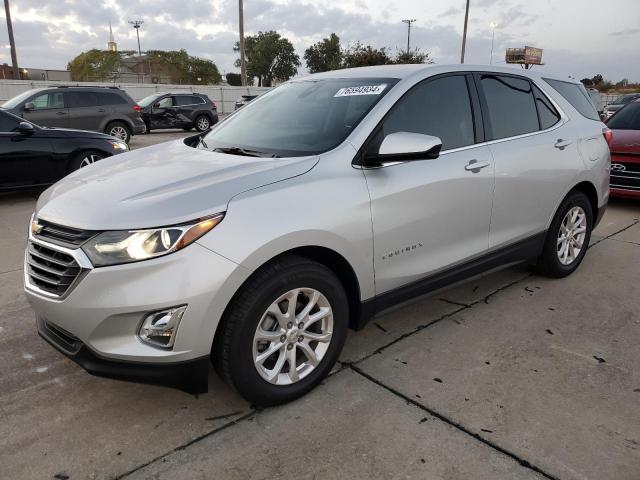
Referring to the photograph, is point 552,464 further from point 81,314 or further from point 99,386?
point 99,386

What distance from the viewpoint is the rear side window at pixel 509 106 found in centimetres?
367

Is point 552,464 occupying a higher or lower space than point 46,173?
lower

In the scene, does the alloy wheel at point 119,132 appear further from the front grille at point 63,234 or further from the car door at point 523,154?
the front grille at point 63,234

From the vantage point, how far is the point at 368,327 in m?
3.60

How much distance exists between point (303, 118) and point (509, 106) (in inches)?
63.1

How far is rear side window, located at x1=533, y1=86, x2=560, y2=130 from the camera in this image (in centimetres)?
410

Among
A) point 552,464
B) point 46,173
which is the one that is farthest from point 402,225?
point 46,173

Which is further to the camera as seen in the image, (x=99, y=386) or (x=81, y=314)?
(x=99, y=386)

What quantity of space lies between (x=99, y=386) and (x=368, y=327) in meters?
1.72

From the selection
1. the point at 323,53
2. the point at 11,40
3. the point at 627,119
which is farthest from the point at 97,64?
the point at 627,119

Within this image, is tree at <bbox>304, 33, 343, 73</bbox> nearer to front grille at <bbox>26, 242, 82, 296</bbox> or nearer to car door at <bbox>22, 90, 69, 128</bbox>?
car door at <bbox>22, 90, 69, 128</bbox>

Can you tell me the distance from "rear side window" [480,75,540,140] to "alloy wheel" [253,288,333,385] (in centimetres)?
185

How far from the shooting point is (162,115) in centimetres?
1934

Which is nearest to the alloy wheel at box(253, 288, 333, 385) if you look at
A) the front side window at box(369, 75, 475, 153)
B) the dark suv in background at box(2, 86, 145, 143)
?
the front side window at box(369, 75, 475, 153)
